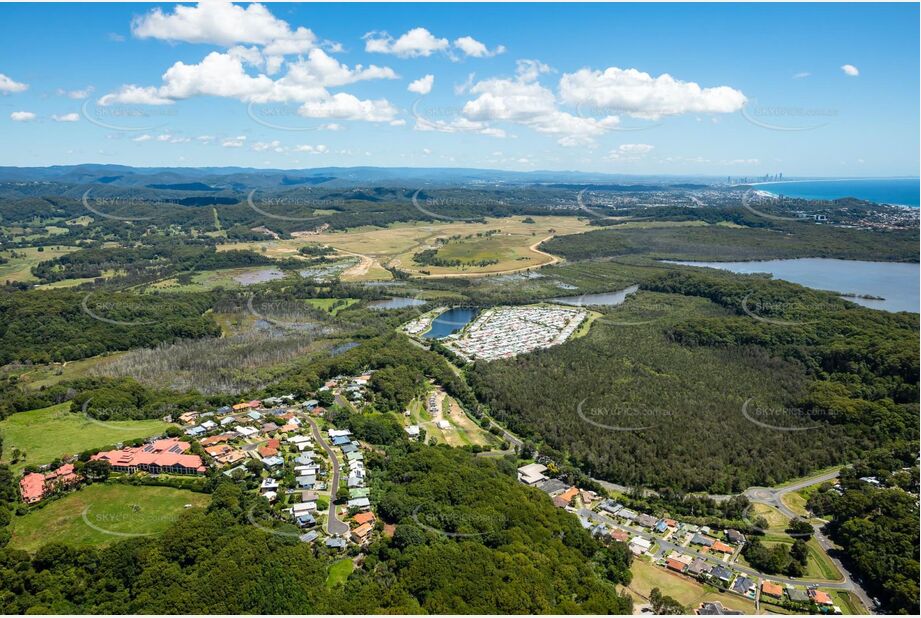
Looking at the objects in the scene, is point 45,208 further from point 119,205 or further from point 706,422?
point 706,422

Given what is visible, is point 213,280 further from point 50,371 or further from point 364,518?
point 364,518

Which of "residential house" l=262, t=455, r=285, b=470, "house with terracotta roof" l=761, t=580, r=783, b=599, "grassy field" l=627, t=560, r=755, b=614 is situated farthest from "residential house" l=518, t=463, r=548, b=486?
"residential house" l=262, t=455, r=285, b=470

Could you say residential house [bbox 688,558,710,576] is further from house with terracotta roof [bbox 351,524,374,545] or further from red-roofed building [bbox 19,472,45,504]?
red-roofed building [bbox 19,472,45,504]

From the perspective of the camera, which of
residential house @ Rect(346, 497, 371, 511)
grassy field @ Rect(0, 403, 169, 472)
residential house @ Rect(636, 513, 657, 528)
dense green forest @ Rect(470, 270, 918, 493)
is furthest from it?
dense green forest @ Rect(470, 270, 918, 493)

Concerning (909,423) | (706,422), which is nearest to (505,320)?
(706,422)

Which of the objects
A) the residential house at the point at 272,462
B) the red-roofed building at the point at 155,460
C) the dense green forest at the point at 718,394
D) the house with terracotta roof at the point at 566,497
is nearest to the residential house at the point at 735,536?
the dense green forest at the point at 718,394

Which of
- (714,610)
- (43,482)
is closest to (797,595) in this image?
(714,610)

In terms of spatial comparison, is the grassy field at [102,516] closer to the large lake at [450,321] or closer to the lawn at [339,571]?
the lawn at [339,571]
